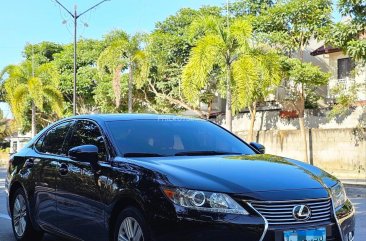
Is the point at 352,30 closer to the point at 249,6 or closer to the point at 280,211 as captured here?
the point at 280,211

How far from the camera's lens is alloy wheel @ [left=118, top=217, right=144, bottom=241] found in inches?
203

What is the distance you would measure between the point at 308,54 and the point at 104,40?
15.0m

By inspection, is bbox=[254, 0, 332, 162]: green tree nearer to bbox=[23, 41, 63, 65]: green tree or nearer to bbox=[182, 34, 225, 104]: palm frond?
bbox=[182, 34, 225, 104]: palm frond

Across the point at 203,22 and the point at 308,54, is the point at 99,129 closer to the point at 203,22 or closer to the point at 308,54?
the point at 203,22

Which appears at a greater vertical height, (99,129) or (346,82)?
(346,82)

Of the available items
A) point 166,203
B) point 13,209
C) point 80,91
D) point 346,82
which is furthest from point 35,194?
point 80,91

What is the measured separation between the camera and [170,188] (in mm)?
4906

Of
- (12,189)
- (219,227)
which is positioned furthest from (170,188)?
(12,189)

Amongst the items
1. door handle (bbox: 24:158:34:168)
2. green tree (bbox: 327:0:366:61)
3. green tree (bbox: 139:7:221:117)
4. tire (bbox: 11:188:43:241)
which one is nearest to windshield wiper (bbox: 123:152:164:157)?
door handle (bbox: 24:158:34:168)

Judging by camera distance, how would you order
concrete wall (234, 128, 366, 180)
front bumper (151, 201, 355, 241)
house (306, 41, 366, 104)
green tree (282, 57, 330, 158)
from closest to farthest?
front bumper (151, 201, 355, 241) → concrete wall (234, 128, 366, 180) → green tree (282, 57, 330, 158) → house (306, 41, 366, 104)

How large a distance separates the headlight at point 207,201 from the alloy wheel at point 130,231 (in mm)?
514

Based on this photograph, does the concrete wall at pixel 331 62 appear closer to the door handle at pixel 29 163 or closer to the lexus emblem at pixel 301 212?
the door handle at pixel 29 163

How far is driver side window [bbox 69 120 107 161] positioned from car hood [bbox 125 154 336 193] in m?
0.61

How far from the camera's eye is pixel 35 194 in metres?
7.22
